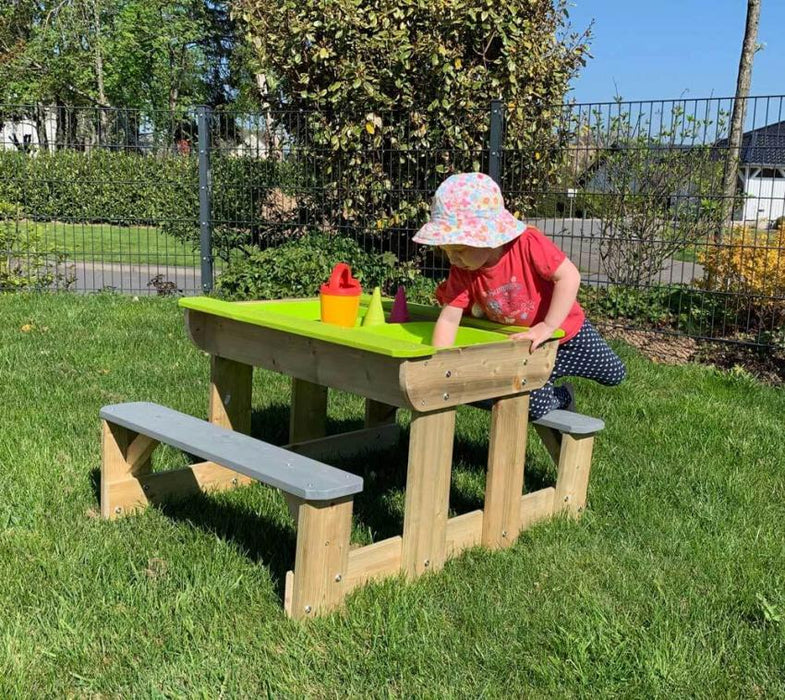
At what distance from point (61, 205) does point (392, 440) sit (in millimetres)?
6669

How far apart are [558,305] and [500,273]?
31 centimetres

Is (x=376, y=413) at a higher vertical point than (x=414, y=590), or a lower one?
higher

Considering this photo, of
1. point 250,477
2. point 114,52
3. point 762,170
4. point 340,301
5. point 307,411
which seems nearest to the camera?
point 250,477

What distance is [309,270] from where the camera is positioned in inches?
330

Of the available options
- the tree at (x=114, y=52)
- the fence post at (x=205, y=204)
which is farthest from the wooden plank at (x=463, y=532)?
the tree at (x=114, y=52)

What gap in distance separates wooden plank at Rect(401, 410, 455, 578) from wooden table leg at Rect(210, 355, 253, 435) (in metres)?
1.27

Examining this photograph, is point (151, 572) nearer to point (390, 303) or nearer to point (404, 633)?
point (404, 633)

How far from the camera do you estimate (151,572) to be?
2.89 metres

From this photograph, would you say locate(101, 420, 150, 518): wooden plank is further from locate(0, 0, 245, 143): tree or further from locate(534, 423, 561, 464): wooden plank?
locate(0, 0, 245, 143): tree

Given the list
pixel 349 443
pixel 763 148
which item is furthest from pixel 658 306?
pixel 349 443

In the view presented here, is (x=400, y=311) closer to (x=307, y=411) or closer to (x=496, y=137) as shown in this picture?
(x=307, y=411)

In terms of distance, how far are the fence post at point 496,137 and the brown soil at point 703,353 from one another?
173 centimetres

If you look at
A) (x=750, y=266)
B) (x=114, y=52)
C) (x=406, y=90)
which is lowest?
(x=750, y=266)

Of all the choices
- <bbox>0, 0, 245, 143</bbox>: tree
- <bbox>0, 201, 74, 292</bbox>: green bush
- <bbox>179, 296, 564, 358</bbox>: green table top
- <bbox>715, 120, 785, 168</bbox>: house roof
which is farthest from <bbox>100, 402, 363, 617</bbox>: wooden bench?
<bbox>0, 0, 245, 143</bbox>: tree
